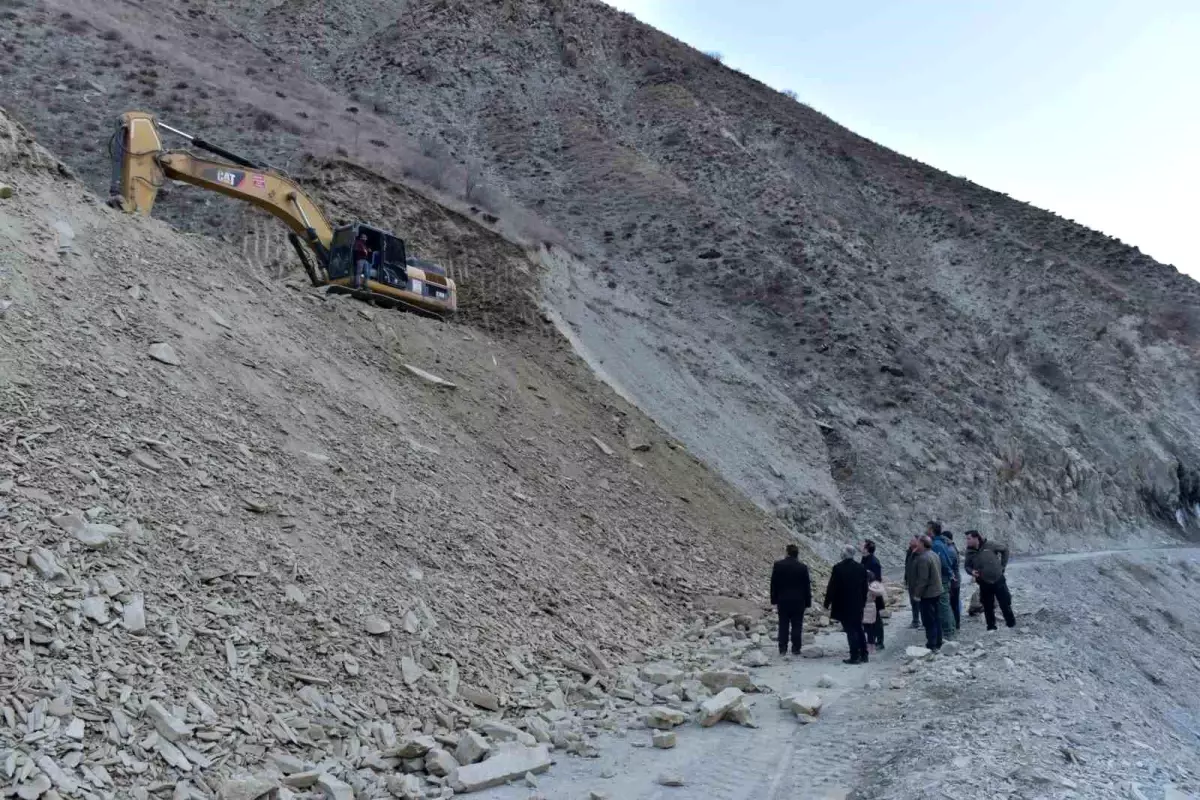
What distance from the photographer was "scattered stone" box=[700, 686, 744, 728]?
7.65 m

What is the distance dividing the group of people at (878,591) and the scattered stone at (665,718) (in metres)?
2.89

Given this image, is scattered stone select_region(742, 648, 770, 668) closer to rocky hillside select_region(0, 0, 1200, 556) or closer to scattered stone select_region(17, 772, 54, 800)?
scattered stone select_region(17, 772, 54, 800)

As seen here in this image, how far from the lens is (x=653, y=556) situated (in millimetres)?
12688

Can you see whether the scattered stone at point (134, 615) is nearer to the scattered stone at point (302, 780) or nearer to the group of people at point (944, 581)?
the scattered stone at point (302, 780)

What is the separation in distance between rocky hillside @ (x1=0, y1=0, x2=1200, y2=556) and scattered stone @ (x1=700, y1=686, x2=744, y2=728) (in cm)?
1027

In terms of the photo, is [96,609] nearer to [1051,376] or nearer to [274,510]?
[274,510]

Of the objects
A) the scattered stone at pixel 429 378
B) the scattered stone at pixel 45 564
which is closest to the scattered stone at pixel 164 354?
the scattered stone at pixel 45 564

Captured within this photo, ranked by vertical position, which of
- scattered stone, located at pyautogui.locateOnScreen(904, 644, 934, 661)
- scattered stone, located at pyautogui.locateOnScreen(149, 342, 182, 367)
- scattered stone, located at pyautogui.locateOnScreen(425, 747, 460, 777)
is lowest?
scattered stone, located at pyautogui.locateOnScreen(904, 644, 934, 661)

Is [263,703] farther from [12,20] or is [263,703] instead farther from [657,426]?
[12,20]

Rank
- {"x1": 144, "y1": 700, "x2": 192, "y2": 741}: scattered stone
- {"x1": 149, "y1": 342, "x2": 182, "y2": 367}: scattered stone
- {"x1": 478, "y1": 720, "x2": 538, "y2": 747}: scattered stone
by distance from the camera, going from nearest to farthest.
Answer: {"x1": 144, "y1": 700, "x2": 192, "y2": 741}: scattered stone
{"x1": 478, "y1": 720, "x2": 538, "y2": 747}: scattered stone
{"x1": 149, "y1": 342, "x2": 182, "y2": 367}: scattered stone

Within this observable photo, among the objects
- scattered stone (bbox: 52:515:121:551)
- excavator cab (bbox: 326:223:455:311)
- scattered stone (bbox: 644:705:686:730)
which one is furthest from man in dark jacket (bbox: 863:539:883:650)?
excavator cab (bbox: 326:223:455:311)

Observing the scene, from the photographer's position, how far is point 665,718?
24.7 ft

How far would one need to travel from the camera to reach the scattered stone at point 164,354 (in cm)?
978

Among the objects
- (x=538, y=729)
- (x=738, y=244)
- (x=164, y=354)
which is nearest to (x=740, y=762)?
(x=538, y=729)
